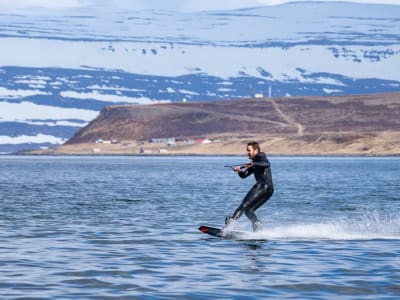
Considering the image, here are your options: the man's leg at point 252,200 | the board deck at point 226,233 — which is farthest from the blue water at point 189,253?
the man's leg at point 252,200

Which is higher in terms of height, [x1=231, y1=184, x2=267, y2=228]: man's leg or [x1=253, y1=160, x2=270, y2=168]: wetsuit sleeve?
[x1=253, y1=160, x2=270, y2=168]: wetsuit sleeve

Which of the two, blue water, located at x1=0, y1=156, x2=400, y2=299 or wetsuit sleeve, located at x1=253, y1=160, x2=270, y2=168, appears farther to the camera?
wetsuit sleeve, located at x1=253, y1=160, x2=270, y2=168

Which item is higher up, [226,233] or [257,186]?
[257,186]

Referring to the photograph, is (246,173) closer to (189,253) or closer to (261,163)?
(261,163)

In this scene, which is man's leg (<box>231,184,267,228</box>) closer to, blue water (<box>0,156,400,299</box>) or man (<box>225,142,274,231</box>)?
man (<box>225,142,274,231</box>)

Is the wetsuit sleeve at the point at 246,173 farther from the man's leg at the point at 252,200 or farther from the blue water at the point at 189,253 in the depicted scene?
the blue water at the point at 189,253

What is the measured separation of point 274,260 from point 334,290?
14.6 feet

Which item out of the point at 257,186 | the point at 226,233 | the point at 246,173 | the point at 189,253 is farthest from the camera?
the point at 226,233

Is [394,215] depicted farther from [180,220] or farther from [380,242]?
[380,242]

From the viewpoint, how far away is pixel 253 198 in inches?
1175

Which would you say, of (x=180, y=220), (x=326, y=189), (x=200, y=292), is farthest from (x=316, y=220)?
(x=326, y=189)

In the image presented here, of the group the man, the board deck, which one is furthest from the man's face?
the board deck

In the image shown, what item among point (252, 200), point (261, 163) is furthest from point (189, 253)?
point (261, 163)

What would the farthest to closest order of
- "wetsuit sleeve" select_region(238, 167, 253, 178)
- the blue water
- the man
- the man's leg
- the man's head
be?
1. the man's leg
2. the man
3. the man's head
4. "wetsuit sleeve" select_region(238, 167, 253, 178)
5. the blue water
